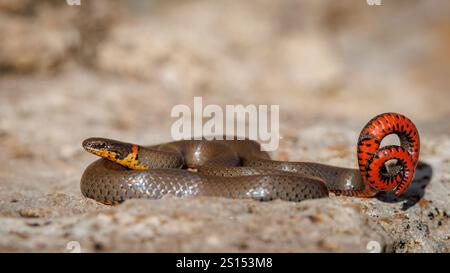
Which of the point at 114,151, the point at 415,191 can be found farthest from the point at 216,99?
the point at 415,191

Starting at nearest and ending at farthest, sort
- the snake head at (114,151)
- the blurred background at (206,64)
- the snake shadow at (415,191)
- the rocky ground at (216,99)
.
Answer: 1. the rocky ground at (216,99)
2. the snake shadow at (415,191)
3. the snake head at (114,151)
4. the blurred background at (206,64)

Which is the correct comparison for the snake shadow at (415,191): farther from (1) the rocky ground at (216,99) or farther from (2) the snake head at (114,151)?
(2) the snake head at (114,151)

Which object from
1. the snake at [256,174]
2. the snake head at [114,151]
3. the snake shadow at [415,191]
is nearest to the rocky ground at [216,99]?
the snake shadow at [415,191]

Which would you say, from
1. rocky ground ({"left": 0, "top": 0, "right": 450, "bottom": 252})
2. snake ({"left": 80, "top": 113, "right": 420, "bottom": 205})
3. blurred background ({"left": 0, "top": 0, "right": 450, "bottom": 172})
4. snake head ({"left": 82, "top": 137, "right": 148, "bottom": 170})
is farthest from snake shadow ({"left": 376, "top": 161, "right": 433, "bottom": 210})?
snake head ({"left": 82, "top": 137, "right": 148, "bottom": 170})

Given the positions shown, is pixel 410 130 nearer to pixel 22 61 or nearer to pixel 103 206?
pixel 103 206

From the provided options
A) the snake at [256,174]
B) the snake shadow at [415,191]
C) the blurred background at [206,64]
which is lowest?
the snake shadow at [415,191]
